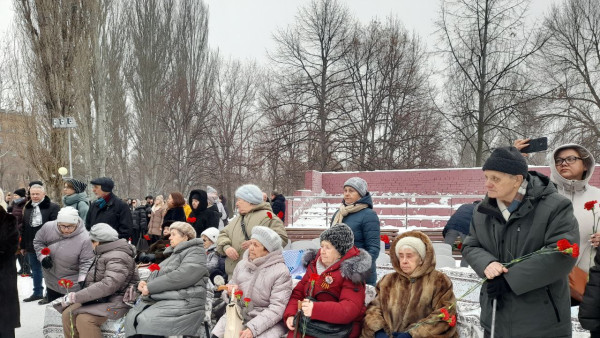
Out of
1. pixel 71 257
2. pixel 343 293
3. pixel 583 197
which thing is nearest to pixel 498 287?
pixel 343 293

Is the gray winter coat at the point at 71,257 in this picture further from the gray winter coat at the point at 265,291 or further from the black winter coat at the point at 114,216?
the gray winter coat at the point at 265,291

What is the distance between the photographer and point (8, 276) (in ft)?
13.0

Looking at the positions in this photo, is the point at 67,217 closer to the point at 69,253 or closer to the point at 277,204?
the point at 69,253

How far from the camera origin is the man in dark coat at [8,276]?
3889 mm

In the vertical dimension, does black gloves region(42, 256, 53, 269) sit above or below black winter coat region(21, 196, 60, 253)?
below

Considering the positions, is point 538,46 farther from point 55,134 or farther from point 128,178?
point 128,178

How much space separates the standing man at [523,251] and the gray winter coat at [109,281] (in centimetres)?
341

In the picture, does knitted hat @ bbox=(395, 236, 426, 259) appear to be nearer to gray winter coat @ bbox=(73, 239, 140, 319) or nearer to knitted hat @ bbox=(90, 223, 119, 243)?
gray winter coat @ bbox=(73, 239, 140, 319)

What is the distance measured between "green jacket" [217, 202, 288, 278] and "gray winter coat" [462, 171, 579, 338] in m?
2.62

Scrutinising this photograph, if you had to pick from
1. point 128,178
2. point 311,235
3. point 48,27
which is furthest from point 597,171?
point 128,178

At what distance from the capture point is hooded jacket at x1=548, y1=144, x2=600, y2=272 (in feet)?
11.1

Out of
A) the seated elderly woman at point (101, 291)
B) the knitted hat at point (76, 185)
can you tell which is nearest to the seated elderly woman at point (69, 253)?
the seated elderly woman at point (101, 291)

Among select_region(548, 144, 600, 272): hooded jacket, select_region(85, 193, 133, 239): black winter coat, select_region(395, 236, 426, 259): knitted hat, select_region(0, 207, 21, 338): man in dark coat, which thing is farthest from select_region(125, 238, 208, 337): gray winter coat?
select_region(548, 144, 600, 272): hooded jacket

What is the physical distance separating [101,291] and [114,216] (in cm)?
208
